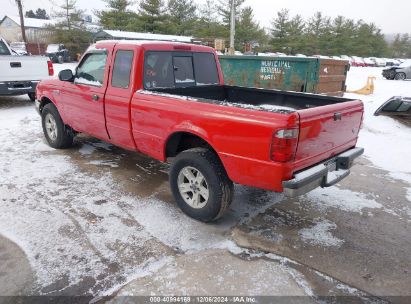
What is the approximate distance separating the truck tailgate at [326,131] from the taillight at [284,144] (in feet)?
0.31

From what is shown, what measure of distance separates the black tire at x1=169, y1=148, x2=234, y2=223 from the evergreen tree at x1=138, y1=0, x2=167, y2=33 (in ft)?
140

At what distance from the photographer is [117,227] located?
3.68m

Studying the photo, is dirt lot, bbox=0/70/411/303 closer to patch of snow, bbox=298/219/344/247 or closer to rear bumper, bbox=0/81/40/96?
patch of snow, bbox=298/219/344/247

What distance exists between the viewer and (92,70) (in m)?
5.13

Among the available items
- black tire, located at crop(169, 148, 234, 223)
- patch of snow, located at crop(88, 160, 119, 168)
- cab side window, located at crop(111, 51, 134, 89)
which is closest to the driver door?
cab side window, located at crop(111, 51, 134, 89)

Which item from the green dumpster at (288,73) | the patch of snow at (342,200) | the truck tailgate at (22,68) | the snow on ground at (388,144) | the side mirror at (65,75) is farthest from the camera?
the truck tailgate at (22,68)

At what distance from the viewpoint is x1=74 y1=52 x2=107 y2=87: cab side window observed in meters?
4.88

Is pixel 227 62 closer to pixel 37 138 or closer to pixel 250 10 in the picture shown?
pixel 37 138

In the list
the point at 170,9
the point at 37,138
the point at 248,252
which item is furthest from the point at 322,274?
the point at 170,9

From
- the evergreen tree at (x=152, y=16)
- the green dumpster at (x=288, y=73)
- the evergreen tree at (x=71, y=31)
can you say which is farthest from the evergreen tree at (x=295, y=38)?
the green dumpster at (x=288, y=73)

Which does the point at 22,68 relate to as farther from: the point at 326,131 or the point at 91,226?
the point at 326,131

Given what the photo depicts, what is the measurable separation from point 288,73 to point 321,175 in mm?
6774

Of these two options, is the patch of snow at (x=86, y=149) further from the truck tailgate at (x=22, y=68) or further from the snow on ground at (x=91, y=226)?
the truck tailgate at (x=22, y=68)

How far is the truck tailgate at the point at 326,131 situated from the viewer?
3094 mm
